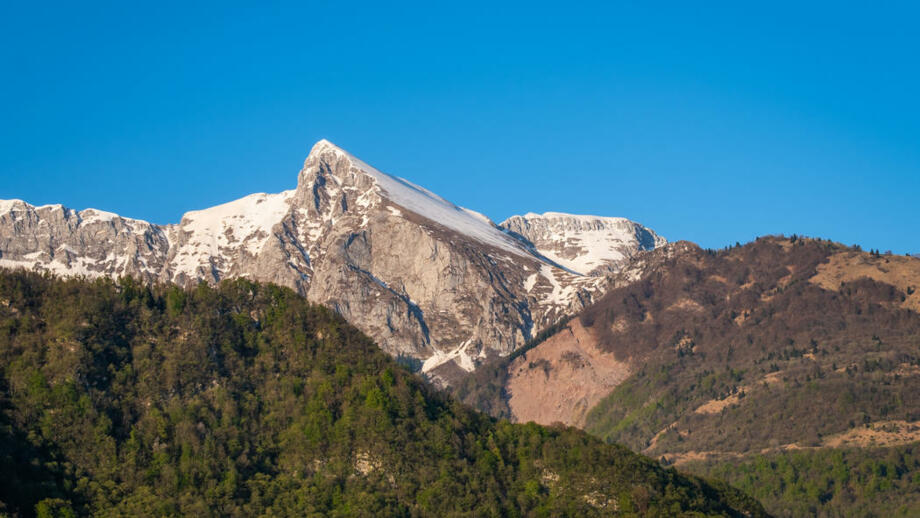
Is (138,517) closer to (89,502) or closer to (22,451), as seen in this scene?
(89,502)

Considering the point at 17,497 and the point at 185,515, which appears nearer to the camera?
the point at 17,497

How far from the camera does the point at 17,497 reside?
7343 inches

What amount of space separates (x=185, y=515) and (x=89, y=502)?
49.5 ft

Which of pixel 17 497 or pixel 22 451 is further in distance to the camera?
pixel 22 451

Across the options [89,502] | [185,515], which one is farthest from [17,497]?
[185,515]

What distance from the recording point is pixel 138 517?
636 feet

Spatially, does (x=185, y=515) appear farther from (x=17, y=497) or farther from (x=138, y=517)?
(x=17, y=497)

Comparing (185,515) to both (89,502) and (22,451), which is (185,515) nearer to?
(89,502)

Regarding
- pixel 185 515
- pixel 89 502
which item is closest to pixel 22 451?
pixel 89 502

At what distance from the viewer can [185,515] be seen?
198500 millimetres

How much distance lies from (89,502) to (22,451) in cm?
1418

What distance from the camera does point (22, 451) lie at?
199 metres

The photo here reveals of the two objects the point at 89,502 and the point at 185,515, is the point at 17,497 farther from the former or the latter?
the point at 185,515

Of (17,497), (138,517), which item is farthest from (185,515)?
(17,497)
